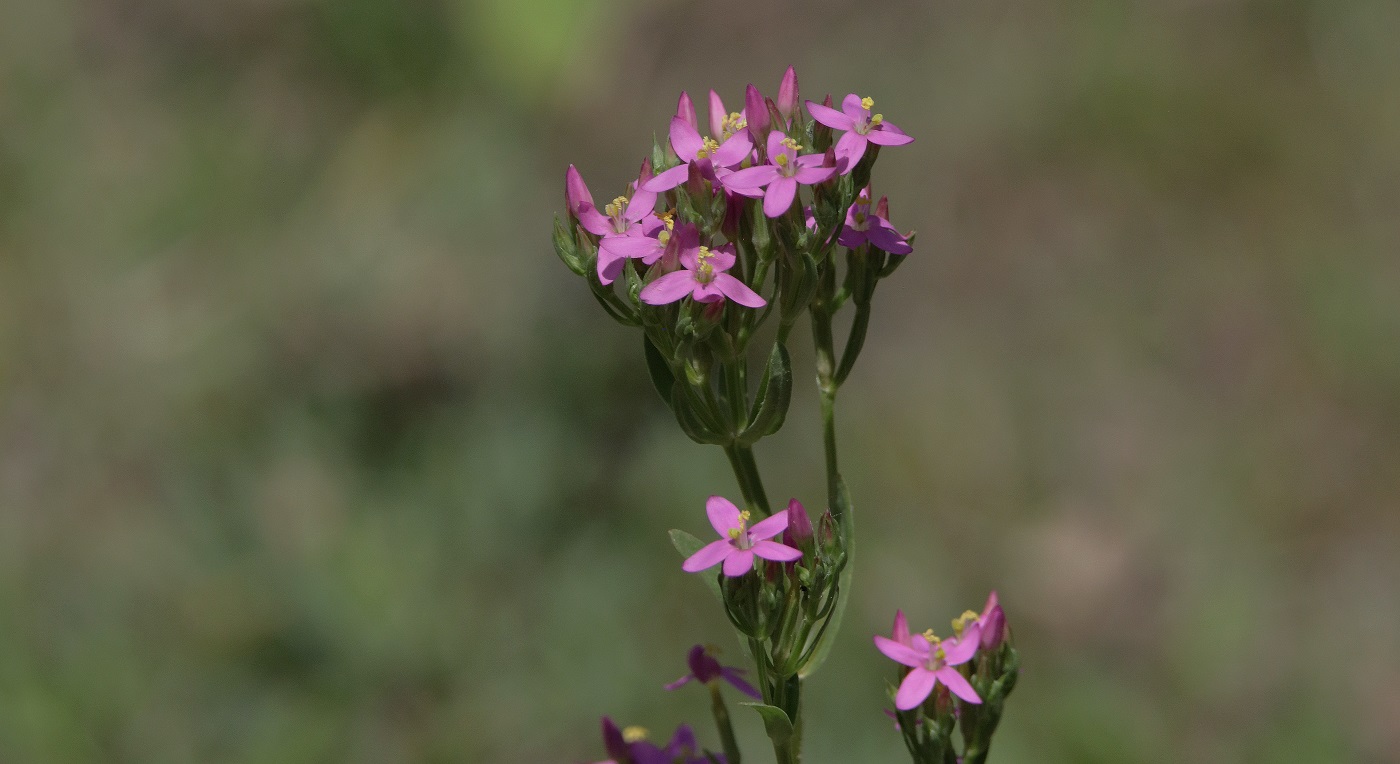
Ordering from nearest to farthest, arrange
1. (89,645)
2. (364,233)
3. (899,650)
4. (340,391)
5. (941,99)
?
(899,650) < (89,645) < (340,391) < (364,233) < (941,99)

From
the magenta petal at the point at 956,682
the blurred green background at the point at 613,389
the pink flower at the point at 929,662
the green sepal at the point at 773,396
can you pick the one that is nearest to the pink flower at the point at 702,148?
the green sepal at the point at 773,396

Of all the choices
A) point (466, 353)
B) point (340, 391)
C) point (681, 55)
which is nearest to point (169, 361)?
point (340, 391)

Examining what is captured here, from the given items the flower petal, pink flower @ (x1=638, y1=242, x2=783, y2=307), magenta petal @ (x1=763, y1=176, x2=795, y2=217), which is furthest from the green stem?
magenta petal @ (x1=763, y1=176, x2=795, y2=217)

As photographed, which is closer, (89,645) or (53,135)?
(89,645)

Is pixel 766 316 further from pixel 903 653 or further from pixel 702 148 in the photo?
Answer: pixel 903 653

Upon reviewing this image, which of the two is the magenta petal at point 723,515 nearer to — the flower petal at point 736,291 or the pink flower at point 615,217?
the flower petal at point 736,291

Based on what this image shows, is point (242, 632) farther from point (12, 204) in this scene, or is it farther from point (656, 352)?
point (12, 204)

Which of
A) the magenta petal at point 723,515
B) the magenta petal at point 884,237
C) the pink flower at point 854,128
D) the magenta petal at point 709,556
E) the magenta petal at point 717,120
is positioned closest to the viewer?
the magenta petal at point 709,556
